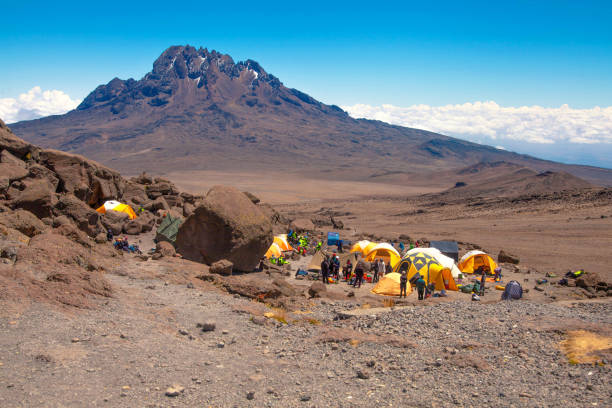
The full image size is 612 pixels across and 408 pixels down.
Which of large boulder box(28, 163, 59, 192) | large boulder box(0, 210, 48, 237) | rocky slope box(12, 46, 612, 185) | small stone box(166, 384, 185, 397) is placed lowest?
small stone box(166, 384, 185, 397)

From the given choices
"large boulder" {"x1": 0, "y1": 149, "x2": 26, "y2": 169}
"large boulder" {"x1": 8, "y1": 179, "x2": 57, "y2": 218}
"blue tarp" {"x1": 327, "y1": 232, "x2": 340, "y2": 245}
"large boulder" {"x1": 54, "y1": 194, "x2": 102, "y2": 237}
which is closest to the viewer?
"large boulder" {"x1": 8, "y1": 179, "x2": 57, "y2": 218}

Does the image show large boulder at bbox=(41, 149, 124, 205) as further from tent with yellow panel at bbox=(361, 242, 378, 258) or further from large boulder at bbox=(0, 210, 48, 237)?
tent with yellow panel at bbox=(361, 242, 378, 258)

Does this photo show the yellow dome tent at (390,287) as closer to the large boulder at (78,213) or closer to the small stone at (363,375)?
the small stone at (363,375)

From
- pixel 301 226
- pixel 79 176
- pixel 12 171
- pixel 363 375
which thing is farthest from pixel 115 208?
pixel 363 375

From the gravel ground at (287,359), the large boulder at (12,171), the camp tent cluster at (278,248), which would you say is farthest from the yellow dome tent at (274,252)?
the gravel ground at (287,359)

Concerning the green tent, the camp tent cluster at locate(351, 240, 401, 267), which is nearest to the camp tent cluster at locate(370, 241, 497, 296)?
the camp tent cluster at locate(351, 240, 401, 267)

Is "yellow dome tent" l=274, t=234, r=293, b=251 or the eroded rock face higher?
the eroded rock face

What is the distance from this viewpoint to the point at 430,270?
15.5 m

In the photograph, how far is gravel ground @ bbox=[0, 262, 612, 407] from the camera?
5.19 m

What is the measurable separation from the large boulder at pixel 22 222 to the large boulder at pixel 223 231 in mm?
4414

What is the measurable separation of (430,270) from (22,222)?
1231 centimetres

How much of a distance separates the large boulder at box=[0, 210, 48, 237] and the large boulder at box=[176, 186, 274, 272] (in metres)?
4.41

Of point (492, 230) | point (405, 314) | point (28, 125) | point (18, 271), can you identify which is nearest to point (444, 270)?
point (405, 314)

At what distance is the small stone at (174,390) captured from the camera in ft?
16.9
